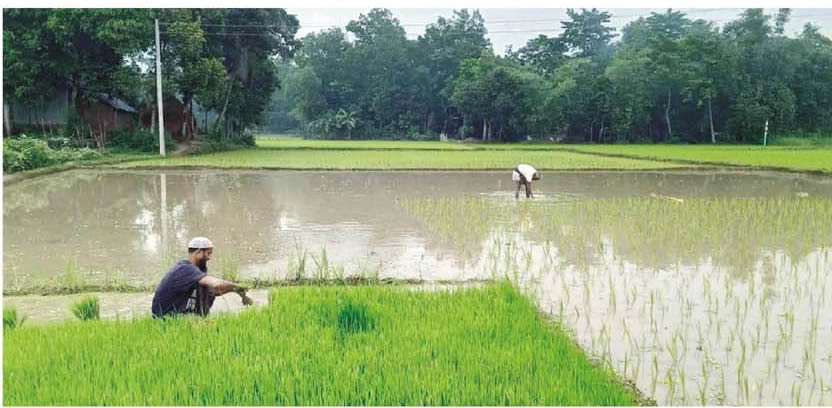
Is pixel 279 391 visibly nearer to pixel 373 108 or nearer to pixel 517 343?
pixel 517 343

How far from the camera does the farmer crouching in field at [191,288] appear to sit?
409 centimetres

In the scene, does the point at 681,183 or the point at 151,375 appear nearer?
the point at 151,375

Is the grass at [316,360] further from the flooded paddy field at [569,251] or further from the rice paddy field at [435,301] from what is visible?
the flooded paddy field at [569,251]

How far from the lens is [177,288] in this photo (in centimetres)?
418

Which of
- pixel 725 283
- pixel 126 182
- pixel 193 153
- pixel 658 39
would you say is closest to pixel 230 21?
pixel 193 153

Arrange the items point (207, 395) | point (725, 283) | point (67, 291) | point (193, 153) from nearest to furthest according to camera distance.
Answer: point (207, 395) → point (67, 291) → point (725, 283) → point (193, 153)

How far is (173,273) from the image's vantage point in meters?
4.16

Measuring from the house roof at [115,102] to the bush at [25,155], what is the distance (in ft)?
22.3

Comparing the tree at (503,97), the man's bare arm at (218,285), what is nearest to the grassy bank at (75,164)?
the man's bare arm at (218,285)

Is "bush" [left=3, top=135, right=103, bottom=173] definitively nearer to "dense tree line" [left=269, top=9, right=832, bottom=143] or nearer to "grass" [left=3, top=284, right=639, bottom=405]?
"grass" [left=3, top=284, right=639, bottom=405]

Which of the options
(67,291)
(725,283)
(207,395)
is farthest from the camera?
(725,283)

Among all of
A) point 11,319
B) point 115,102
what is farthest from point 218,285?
point 115,102

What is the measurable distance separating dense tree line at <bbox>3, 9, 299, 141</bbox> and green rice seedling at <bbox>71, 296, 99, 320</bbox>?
710 inches

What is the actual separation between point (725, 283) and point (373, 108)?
44021 millimetres
